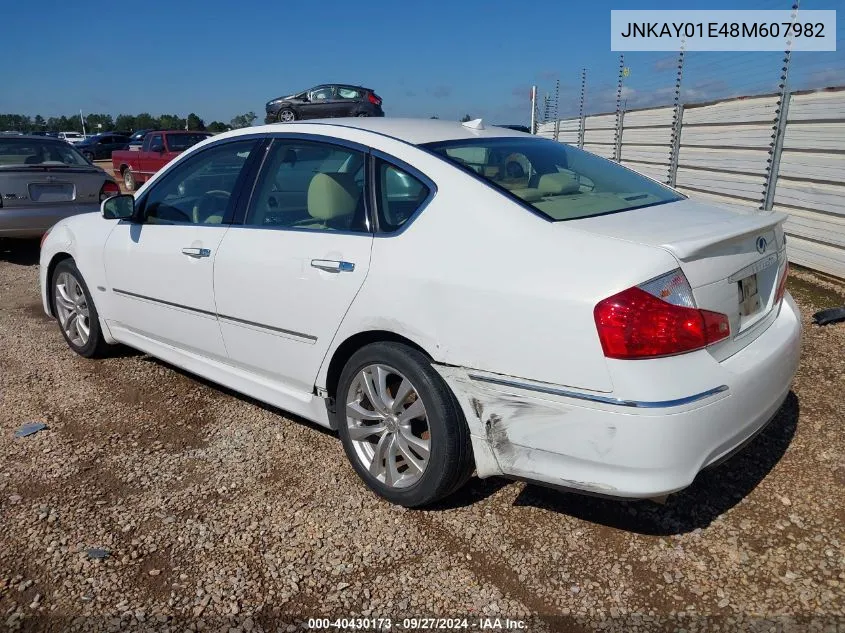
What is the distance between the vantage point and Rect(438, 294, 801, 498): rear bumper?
220cm

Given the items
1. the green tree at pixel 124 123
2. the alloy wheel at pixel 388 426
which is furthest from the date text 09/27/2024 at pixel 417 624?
the green tree at pixel 124 123

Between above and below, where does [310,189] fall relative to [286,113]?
below

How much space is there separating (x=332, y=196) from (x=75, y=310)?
9.08 ft

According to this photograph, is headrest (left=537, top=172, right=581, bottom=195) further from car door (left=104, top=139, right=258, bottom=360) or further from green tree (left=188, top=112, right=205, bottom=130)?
green tree (left=188, top=112, right=205, bottom=130)

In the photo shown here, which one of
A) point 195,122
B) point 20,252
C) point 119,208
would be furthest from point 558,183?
point 195,122

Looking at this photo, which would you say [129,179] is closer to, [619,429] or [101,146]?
[619,429]

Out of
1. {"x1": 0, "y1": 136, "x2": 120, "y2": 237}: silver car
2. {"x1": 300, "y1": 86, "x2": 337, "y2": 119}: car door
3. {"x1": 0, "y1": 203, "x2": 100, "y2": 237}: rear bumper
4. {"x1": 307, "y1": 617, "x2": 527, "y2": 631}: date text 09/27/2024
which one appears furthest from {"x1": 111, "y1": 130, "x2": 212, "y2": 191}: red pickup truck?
{"x1": 307, "y1": 617, "x2": 527, "y2": 631}: date text 09/27/2024

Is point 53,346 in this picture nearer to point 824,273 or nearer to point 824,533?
point 824,533

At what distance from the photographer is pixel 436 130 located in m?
3.29

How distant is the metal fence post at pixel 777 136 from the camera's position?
22.2ft

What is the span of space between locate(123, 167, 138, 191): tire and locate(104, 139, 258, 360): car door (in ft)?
49.4

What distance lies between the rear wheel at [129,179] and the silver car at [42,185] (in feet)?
31.7

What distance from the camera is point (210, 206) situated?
374 cm

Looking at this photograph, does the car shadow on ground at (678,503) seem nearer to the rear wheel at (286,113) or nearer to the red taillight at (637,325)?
the red taillight at (637,325)
